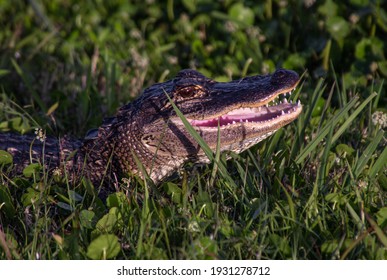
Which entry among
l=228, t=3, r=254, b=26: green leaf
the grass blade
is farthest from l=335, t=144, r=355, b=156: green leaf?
l=228, t=3, r=254, b=26: green leaf

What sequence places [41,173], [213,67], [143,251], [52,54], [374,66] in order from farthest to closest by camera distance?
[52,54] < [213,67] < [374,66] < [41,173] < [143,251]

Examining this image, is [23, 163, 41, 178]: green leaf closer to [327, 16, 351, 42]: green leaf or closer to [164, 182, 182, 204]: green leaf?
[164, 182, 182, 204]: green leaf

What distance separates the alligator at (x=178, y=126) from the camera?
3742mm

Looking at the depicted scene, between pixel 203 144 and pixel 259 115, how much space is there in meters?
0.45

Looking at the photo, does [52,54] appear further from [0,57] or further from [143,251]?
[143,251]

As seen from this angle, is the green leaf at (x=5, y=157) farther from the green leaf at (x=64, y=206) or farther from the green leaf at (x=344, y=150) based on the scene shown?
the green leaf at (x=344, y=150)

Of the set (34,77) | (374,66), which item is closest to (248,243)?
(374,66)

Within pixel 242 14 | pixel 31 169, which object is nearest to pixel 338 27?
pixel 242 14

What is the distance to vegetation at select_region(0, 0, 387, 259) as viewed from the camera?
3107 millimetres

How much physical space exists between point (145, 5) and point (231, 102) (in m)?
2.93

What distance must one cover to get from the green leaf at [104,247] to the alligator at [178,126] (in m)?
0.66

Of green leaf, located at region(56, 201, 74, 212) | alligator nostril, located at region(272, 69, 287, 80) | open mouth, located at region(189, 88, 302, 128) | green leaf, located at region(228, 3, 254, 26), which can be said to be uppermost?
alligator nostril, located at region(272, 69, 287, 80)

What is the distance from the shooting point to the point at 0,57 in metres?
5.98

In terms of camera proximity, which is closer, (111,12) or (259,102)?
(259,102)
